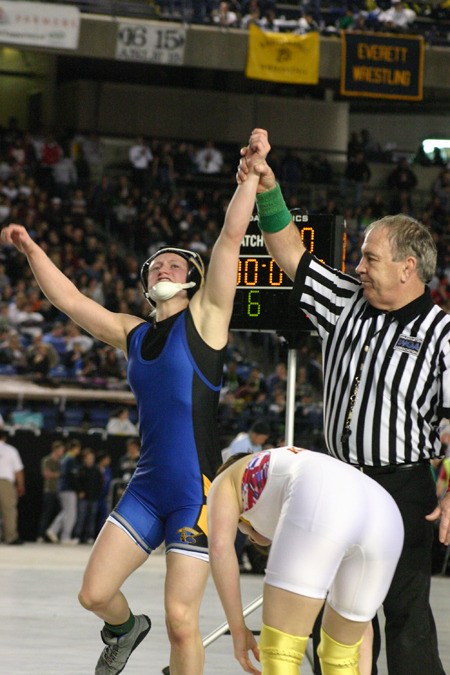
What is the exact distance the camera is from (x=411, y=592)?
4.14 metres

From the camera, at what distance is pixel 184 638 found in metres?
4.37

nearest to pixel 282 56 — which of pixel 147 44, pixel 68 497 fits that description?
A: pixel 147 44

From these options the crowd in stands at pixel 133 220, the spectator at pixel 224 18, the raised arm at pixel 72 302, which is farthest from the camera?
the spectator at pixel 224 18

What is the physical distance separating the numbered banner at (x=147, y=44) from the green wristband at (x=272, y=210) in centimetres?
1735

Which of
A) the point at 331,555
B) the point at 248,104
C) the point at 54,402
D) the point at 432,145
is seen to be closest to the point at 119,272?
the point at 54,402

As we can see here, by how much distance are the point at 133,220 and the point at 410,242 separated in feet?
56.3

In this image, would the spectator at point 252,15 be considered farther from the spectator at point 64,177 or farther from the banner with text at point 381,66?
the spectator at point 64,177

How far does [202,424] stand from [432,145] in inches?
947

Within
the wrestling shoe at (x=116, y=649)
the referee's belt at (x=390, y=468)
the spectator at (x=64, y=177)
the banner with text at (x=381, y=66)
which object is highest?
the banner with text at (x=381, y=66)

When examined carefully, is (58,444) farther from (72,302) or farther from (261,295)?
(72,302)

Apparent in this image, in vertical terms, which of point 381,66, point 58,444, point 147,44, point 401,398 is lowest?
point 58,444

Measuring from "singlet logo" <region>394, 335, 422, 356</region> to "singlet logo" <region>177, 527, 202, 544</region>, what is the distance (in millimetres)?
1025

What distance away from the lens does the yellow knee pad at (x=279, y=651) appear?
330cm

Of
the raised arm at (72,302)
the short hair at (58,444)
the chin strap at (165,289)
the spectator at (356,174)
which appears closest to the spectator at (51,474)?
the short hair at (58,444)
